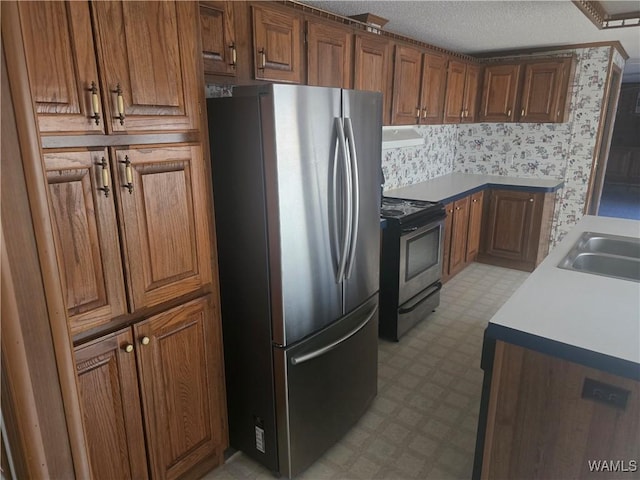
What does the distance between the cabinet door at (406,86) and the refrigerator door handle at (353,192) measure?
146 centimetres

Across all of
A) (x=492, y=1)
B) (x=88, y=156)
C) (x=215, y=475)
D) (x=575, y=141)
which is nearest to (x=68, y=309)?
(x=88, y=156)

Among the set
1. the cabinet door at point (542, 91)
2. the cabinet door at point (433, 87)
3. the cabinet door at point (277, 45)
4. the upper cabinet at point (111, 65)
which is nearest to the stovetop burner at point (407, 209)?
the cabinet door at point (433, 87)

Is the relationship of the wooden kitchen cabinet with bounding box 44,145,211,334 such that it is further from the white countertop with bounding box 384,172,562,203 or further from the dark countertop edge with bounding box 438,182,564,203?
the dark countertop edge with bounding box 438,182,564,203

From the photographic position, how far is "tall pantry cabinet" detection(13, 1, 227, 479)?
118 cm

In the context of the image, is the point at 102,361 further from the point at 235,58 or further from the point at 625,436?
the point at 625,436

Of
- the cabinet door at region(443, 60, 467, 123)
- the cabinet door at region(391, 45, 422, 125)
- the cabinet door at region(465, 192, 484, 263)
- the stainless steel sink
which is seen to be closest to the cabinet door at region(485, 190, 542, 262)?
the cabinet door at region(465, 192, 484, 263)

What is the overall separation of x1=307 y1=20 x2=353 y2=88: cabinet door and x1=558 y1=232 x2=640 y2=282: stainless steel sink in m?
1.57

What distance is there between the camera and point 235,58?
1.88 m

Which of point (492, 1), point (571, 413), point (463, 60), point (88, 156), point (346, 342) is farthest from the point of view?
point (463, 60)

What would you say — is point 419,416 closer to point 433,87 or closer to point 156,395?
point 156,395

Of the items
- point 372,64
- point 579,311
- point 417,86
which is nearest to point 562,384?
point 579,311

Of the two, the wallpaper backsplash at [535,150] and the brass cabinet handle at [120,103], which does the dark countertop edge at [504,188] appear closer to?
the wallpaper backsplash at [535,150]

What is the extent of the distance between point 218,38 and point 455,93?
9.44 feet

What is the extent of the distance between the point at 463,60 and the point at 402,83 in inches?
51.0
